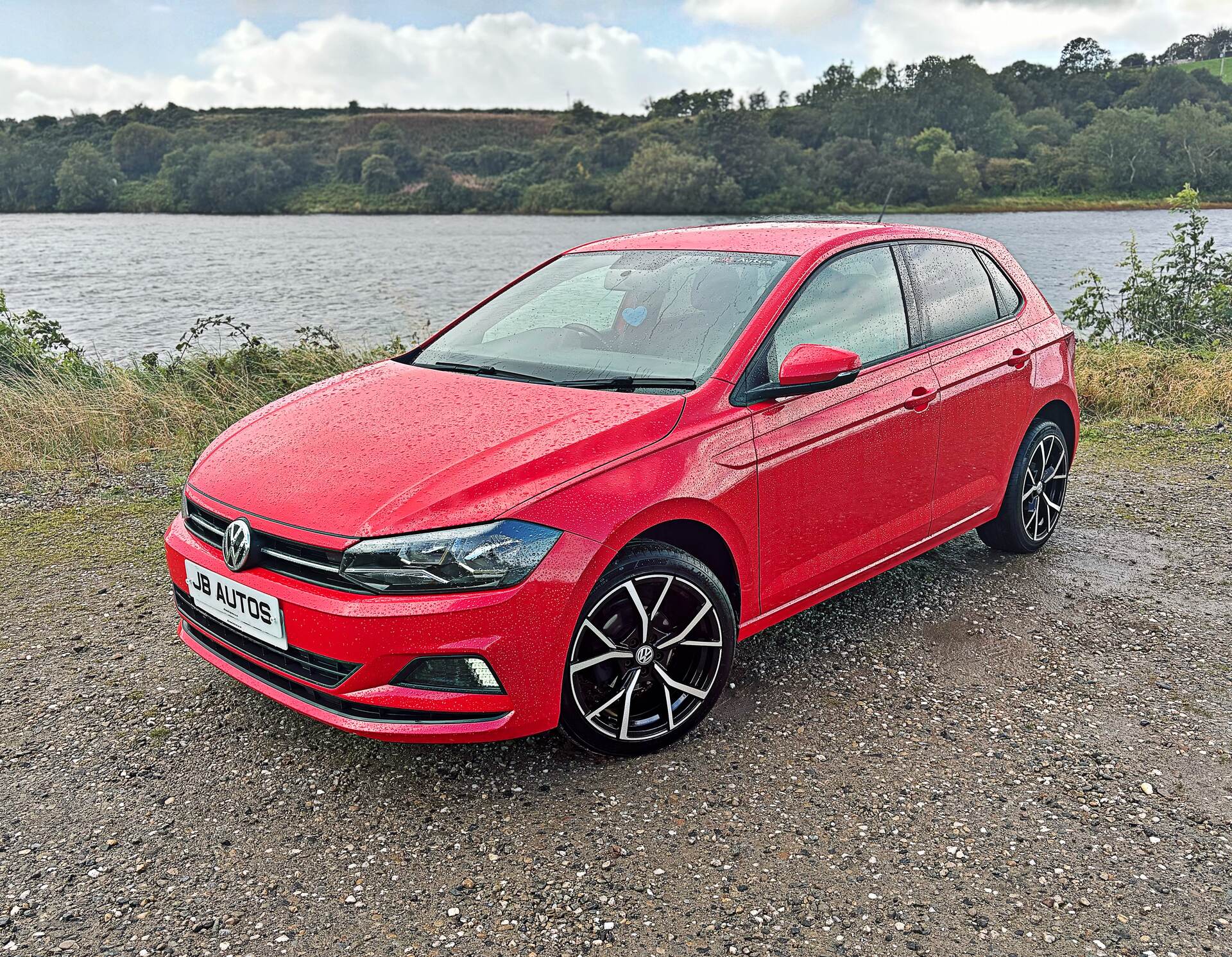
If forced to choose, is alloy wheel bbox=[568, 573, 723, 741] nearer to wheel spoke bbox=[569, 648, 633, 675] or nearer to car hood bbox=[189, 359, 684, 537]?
wheel spoke bbox=[569, 648, 633, 675]

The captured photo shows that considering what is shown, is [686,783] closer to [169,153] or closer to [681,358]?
[681,358]

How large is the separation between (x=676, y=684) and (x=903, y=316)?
1.89m

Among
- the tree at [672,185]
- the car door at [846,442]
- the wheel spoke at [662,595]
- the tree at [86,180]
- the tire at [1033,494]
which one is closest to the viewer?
the wheel spoke at [662,595]

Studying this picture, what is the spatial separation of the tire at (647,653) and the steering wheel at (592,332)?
938mm

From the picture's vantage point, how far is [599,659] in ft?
9.41

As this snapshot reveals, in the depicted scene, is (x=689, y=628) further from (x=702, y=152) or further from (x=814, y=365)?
(x=702, y=152)

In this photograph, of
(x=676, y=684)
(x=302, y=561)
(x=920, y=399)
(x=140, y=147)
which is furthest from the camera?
(x=140, y=147)

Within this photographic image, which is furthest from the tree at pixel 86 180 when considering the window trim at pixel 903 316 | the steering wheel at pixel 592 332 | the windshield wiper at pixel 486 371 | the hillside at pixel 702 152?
the window trim at pixel 903 316

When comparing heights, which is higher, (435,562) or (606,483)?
(606,483)

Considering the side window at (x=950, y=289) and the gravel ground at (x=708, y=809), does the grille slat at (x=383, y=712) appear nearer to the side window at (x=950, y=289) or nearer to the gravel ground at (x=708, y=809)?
the gravel ground at (x=708, y=809)

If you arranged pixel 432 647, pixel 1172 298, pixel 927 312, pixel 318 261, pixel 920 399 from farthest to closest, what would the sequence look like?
pixel 318 261, pixel 1172 298, pixel 927 312, pixel 920 399, pixel 432 647

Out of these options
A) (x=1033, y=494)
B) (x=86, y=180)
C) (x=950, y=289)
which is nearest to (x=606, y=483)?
(x=950, y=289)

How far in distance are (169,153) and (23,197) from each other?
1055 cm

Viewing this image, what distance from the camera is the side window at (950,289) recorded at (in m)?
→ 4.09
